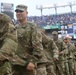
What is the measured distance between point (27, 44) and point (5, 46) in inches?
68.9

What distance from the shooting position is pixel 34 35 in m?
6.76

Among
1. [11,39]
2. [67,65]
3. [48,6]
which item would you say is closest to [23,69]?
[11,39]

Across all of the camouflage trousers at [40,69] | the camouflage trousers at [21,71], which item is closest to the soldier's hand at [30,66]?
the camouflage trousers at [21,71]

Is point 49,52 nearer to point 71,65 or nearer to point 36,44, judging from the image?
point 36,44

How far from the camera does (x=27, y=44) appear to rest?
6.76 metres

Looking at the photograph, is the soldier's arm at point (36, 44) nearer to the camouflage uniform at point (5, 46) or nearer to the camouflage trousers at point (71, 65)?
the camouflage uniform at point (5, 46)

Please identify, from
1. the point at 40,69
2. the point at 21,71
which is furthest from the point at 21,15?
the point at 40,69

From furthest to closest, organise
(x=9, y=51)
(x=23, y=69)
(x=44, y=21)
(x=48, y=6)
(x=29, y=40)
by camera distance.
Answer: (x=48, y=6), (x=44, y=21), (x=29, y=40), (x=23, y=69), (x=9, y=51)

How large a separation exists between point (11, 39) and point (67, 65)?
991 centimetres

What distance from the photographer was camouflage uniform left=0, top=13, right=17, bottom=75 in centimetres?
494

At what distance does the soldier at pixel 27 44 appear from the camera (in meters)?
6.32

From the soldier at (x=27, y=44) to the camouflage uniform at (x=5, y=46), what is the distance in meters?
1.10

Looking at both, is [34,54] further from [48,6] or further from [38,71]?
[48,6]

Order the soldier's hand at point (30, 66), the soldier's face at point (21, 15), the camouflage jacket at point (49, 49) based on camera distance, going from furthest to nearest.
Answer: the camouflage jacket at point (49, 49) → the soldier's face at point (21, 15) → the soldier's hand at point (30, 66)
